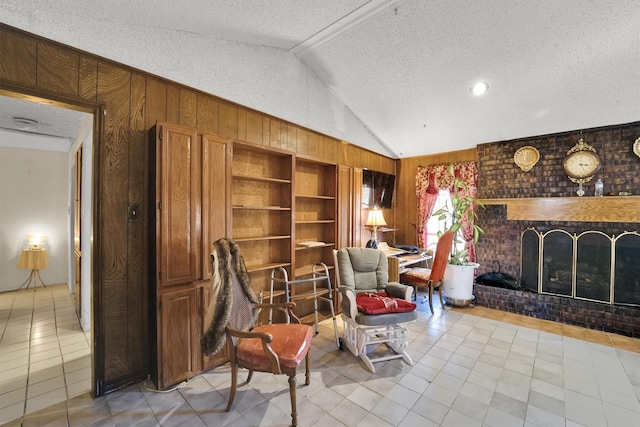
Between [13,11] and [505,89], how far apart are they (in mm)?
4257

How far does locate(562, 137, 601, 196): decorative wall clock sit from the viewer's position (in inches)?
136

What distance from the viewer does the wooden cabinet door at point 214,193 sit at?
2289mm

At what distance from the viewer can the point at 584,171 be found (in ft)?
11.4

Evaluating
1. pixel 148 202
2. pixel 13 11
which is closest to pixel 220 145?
pixel 148 202

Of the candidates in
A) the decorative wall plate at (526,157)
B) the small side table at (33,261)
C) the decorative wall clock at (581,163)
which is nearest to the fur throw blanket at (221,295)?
the decorative wall plate at (526,157)

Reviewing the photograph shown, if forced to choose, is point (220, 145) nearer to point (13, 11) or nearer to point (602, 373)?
point (13, 11)

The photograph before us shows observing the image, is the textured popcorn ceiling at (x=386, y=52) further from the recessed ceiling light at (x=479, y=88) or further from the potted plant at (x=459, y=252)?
the potted plant at (x=459, y=252)

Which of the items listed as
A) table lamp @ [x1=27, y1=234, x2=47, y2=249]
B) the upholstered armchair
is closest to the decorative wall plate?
the upholstered armchair

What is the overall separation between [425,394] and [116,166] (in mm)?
2975

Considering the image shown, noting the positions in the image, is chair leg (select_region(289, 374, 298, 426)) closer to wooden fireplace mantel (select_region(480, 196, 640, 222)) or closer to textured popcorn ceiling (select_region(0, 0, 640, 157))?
textured popcorn ceiling (select_region(0, 0, 640, 157))

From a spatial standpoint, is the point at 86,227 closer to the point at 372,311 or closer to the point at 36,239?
the point at 36,239

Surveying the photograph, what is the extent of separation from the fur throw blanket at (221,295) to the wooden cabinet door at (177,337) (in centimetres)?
36

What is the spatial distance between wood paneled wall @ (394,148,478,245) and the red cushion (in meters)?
2.58

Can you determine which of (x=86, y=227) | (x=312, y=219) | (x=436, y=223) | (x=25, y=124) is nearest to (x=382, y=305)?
(x=312, y=219)
